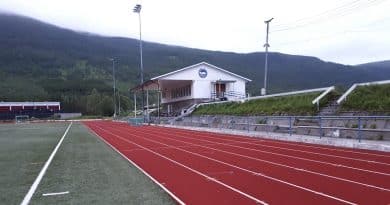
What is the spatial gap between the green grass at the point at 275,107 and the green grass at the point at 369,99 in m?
2.38

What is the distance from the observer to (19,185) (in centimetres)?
976

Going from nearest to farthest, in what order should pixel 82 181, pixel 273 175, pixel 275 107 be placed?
pixel 82 181, pixel 273 175, pixel 275 107

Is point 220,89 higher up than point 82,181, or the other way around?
point 220,89

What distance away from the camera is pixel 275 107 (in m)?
30.7

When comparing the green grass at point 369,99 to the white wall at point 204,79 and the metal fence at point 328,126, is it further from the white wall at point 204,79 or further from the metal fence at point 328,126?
the white wall at point 204,79

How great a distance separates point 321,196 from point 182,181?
3044 millimetres

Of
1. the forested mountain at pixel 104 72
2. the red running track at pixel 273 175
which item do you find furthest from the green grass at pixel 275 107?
the forested mountain at pixel 104 72

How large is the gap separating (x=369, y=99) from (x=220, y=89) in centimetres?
3621

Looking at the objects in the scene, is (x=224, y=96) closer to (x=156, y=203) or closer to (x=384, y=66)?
(x=156, y=203)

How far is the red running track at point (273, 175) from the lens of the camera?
310 inches

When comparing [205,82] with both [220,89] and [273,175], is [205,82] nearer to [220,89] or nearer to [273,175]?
[220,89]

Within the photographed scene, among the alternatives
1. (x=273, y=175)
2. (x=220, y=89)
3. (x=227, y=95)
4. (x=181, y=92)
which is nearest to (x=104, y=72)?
(x=181, y=92)

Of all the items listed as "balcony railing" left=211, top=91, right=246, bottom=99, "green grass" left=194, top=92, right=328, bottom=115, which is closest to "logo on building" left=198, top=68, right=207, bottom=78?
"balcony railing" left=211, top=91, right=246, bottom=99

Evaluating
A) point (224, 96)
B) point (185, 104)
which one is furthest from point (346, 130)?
point (185, 104)
